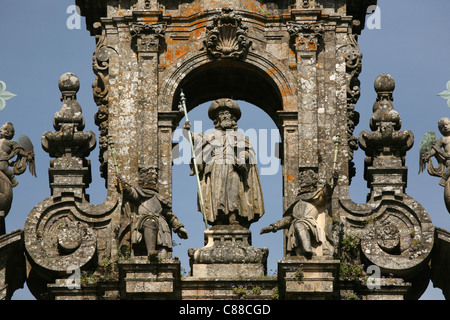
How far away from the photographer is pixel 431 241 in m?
43.5

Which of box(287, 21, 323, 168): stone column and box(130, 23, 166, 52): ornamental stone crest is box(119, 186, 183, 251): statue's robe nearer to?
box(287, 21, 323, 168): stone column

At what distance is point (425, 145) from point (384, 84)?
151 cm

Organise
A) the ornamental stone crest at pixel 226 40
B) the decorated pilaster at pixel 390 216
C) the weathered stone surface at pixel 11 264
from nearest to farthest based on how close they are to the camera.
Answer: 1. the weathered stone surface at pixel 11 264
2. the decorated pilaster at pixel 390 216
3. the ornamental stone crest at pixel 226 40

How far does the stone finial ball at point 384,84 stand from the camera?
4516cm

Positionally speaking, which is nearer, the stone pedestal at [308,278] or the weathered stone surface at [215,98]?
the stone pedestal at [308,278]

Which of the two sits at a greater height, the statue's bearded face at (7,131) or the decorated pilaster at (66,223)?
the statue's bearded face at (7,131)

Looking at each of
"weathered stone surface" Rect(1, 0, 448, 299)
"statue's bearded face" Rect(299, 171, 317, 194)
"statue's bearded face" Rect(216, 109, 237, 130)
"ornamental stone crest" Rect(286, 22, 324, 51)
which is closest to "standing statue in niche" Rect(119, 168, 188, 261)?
"weathered stone surface" Rect(1, 0, 448, 299)

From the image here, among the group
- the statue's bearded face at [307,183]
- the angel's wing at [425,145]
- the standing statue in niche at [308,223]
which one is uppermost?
the angel's wing at [425,145]

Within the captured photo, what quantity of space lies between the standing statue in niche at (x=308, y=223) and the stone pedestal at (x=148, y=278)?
2154 mm

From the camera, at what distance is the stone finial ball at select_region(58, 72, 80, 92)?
1781 inches

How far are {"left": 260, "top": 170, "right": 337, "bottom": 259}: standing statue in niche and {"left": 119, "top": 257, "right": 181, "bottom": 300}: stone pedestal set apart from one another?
215 cm

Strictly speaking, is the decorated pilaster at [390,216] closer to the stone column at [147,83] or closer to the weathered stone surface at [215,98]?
the weathered stone surface at [215,98]

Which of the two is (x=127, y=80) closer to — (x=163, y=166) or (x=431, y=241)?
(x=163, y=166)

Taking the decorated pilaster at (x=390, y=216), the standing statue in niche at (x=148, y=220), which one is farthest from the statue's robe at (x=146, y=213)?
the decorated pilaster at (x=390, y=216)
